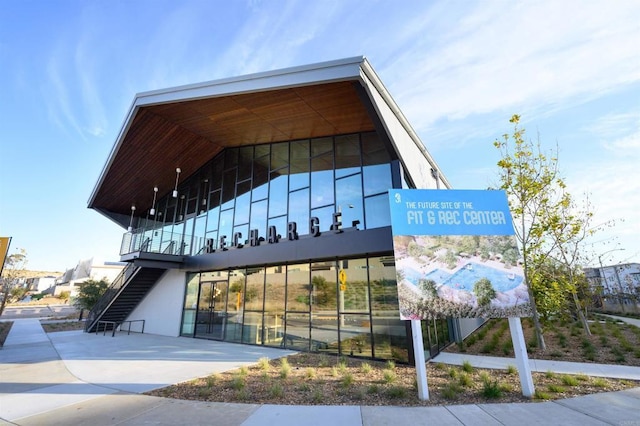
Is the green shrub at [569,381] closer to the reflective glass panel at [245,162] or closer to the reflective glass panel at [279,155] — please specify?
the reflective glass panel at [279,155]

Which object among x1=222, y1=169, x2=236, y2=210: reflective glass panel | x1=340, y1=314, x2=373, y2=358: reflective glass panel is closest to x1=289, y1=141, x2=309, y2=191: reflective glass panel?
x1=222, y1=169, x2=236, y2=210: reflective glass panel

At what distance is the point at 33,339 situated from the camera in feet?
41.0

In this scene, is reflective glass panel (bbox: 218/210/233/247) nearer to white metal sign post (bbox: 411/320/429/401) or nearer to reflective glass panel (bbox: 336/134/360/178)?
reflective glass panel (bbox: 336/134/360/178)

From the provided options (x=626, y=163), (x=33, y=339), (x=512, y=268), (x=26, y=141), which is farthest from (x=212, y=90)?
(x=626, y=163)

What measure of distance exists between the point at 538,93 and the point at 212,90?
1100cm

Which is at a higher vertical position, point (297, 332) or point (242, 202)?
point (242, 202)

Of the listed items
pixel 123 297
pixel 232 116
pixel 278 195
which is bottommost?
pixel 123 297

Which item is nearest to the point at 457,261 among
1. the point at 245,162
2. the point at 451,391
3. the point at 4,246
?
the point at 451,391

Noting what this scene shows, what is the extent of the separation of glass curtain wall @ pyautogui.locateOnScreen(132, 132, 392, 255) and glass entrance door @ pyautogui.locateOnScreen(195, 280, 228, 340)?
1904mm

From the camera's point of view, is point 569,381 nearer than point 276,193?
Yes

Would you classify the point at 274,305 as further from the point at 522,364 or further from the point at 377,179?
the point at 522,364

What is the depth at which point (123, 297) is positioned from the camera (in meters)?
15.6

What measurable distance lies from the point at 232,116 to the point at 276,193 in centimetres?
352

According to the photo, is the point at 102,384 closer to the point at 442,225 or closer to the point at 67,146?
the point at 442,225
